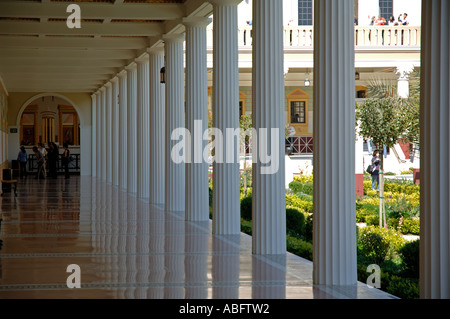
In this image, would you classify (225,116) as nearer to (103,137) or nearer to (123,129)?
(123,129)

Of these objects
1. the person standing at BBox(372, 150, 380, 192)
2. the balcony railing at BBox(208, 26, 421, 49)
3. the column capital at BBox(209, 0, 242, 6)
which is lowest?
the person standing at BBox(372, 150, 380, 192)

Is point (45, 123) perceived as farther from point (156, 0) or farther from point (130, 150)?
point (156, 0)

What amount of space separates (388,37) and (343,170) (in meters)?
20.3

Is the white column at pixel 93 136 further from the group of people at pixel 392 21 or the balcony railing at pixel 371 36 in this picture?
the group of people at pixel 392 21

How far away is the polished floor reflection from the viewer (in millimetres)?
5805

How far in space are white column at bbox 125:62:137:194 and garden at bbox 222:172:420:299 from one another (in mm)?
3141

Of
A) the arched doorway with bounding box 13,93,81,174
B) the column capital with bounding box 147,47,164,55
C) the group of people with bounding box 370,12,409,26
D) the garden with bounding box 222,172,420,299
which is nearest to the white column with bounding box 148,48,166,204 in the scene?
the column capital with bounding box 147,47,164,55

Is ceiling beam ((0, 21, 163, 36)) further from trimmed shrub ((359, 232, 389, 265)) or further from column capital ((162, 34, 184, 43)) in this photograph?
trimmed shrub ((359, 232, 389, 265))

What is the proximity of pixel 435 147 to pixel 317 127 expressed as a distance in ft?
6.63

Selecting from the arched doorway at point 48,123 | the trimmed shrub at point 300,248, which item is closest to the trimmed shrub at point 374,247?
the trimmed shrub at point 300,248

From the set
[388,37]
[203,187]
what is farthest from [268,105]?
[388,37]

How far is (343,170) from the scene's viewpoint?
19.6 feet

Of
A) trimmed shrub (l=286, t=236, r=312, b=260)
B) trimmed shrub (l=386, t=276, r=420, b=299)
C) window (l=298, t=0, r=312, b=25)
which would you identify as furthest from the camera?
window (l=298, t=0, r=312, b=25)

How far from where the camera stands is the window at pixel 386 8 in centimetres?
2947
